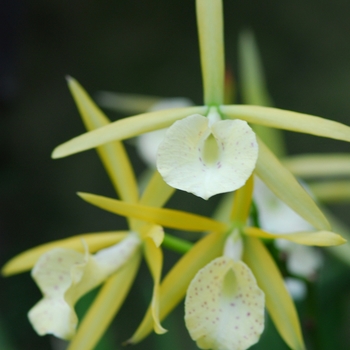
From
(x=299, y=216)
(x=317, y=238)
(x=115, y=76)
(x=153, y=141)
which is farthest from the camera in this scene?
(x=115, y=76)

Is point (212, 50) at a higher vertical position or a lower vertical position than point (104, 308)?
higher

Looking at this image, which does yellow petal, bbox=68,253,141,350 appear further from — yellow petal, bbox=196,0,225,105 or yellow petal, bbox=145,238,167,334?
yellow petal, bbox=196,0,225,105

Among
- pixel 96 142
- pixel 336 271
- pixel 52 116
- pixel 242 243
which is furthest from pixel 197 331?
pixel 52 116

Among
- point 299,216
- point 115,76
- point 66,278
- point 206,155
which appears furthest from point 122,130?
point 115,76

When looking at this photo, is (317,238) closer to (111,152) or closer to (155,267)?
(155,267)

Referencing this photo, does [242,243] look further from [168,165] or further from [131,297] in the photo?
[131,297]

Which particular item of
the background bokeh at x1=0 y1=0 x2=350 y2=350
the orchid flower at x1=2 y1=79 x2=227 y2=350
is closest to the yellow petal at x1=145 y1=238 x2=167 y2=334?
the orchid flower at x1=2 y1=79 x2=227 y2=350
